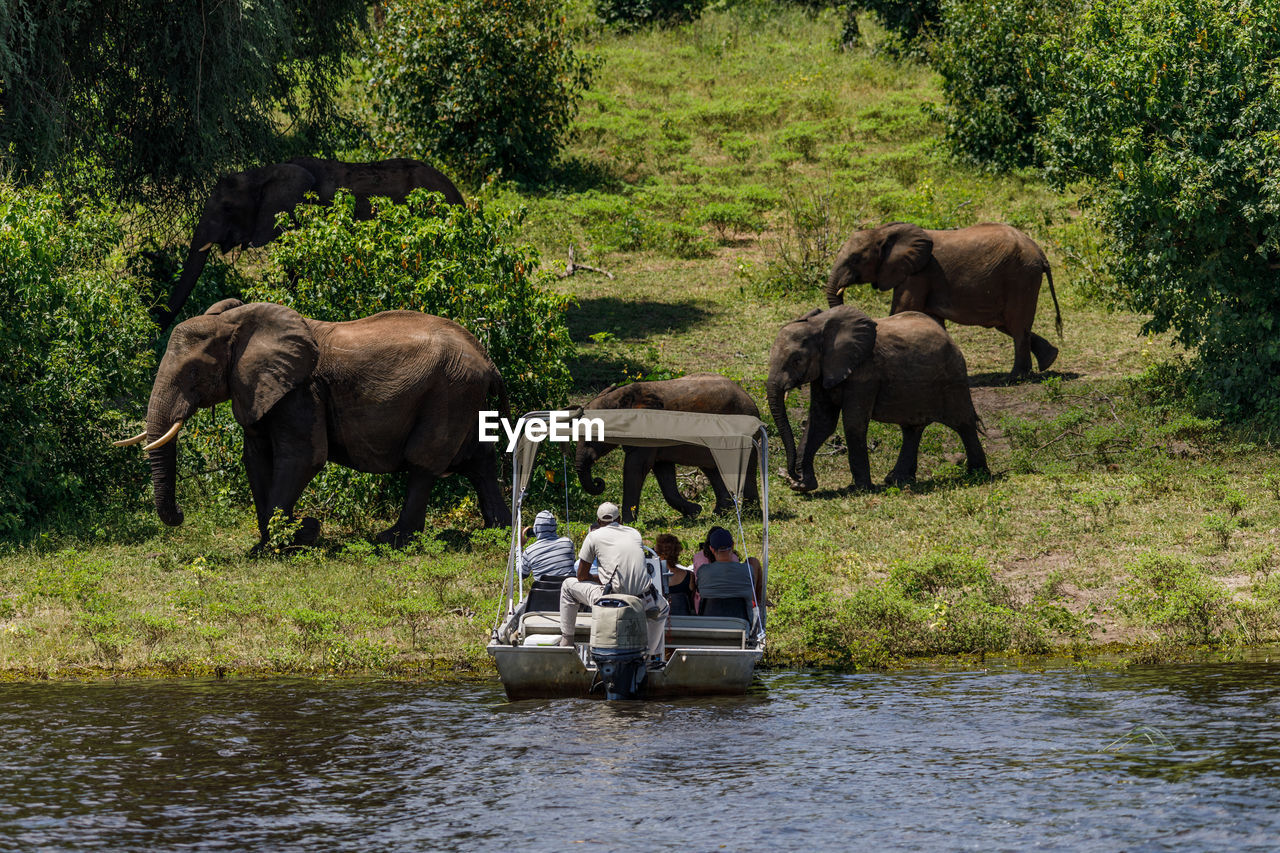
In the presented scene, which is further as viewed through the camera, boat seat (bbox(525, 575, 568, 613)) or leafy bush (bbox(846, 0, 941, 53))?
leafy bush (bbox(846, 0, 941, 53))

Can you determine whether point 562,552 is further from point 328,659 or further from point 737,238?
point 737,238

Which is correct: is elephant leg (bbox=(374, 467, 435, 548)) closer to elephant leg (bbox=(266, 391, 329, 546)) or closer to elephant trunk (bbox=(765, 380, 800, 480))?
elephant leg (bbox=(266, 391, 329, 546))

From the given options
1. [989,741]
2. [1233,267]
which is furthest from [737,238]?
[989,741]

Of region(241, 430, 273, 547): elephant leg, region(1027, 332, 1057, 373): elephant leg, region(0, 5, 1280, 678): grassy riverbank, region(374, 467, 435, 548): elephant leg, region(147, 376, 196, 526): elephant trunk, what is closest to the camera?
region(0, 5, 1280, 678): grassy riverbank

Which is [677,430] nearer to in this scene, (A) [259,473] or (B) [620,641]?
(B) [620,641]

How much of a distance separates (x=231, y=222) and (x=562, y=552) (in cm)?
1144

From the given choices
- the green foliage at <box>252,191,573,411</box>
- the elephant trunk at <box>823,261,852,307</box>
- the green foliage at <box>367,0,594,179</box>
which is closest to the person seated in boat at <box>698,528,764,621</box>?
the green foliage at <box>252,191,573,411</box>

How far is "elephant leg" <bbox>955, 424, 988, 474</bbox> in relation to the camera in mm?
18672

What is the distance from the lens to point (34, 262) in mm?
17281

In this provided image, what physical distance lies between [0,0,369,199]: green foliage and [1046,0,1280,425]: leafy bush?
1166 centimetres

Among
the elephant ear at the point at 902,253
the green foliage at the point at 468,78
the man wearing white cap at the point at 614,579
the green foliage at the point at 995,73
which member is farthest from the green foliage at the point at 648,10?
the man wearing white cap at the point at 614,579

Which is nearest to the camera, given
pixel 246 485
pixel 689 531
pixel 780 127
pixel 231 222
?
pixel 689 531

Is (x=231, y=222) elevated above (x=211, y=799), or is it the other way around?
(x=231, y=222)

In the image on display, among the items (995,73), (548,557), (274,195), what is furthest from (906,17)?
(548,557)
